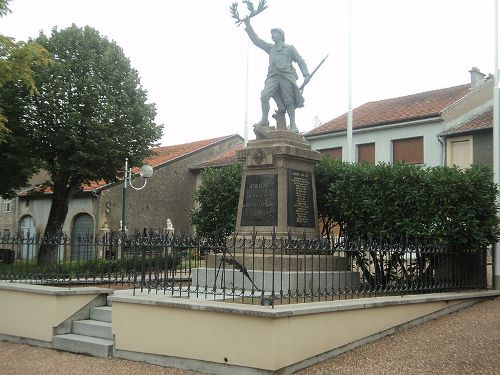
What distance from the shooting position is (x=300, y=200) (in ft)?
35.8

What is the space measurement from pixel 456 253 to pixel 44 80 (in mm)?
16545

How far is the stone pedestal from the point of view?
418 inches

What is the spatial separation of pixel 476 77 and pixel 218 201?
63.3 feet

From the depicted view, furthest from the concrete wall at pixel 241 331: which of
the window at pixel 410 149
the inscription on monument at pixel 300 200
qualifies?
the window at pixel 410 149

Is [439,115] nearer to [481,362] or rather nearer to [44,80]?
[44,80]

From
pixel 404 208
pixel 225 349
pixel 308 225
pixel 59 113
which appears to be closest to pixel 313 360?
pixel 225 349

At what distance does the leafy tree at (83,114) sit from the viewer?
71.2ft

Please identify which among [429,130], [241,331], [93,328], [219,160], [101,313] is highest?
[429,130]

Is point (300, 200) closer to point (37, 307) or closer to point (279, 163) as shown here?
point (279, 163)

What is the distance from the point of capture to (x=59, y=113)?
2181 centimetres

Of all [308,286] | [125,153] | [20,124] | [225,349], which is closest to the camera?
[225,349]

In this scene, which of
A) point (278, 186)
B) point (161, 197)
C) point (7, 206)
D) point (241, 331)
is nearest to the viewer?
point (241, 331)

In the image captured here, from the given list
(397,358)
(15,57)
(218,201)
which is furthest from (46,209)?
(397,358)

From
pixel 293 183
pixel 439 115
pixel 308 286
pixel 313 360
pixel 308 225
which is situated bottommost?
pixel 313 360
